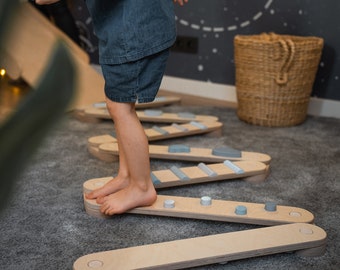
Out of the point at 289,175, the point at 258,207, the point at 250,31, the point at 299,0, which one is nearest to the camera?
the point at 258,207

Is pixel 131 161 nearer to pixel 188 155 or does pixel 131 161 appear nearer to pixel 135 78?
pixel 135 78

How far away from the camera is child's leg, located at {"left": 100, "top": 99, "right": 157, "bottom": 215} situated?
1.00 meters

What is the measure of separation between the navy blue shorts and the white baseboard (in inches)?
45.9

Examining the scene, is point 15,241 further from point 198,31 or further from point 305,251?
point 198,31

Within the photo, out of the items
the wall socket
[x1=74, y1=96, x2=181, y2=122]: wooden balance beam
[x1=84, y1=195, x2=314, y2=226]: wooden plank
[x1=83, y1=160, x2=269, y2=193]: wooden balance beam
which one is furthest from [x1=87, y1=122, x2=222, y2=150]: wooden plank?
the wall socket

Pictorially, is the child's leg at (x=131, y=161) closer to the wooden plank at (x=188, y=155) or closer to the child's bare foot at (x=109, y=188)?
the child's bare foot at (x=109, y=188)

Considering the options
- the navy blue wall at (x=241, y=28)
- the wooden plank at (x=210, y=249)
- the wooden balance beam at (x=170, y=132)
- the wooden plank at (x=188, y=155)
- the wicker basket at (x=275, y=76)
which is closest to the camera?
the wooden plank at (x=210, y=249)

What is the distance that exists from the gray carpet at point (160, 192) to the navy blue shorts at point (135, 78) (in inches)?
9.0

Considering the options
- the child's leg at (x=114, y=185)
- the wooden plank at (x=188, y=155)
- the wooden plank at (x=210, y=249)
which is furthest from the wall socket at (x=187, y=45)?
the wooden plank at (x=210, y=249)

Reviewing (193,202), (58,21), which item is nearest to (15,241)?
(193,202)

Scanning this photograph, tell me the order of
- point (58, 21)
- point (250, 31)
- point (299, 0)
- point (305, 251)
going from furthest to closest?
1. point (58, 21)
2. point (250, 31)
3. point (299, 0)
4. point (305, 251)

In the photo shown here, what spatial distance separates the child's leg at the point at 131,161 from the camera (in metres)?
1.00

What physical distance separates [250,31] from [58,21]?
3.30 ft

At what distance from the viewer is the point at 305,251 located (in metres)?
0.92
